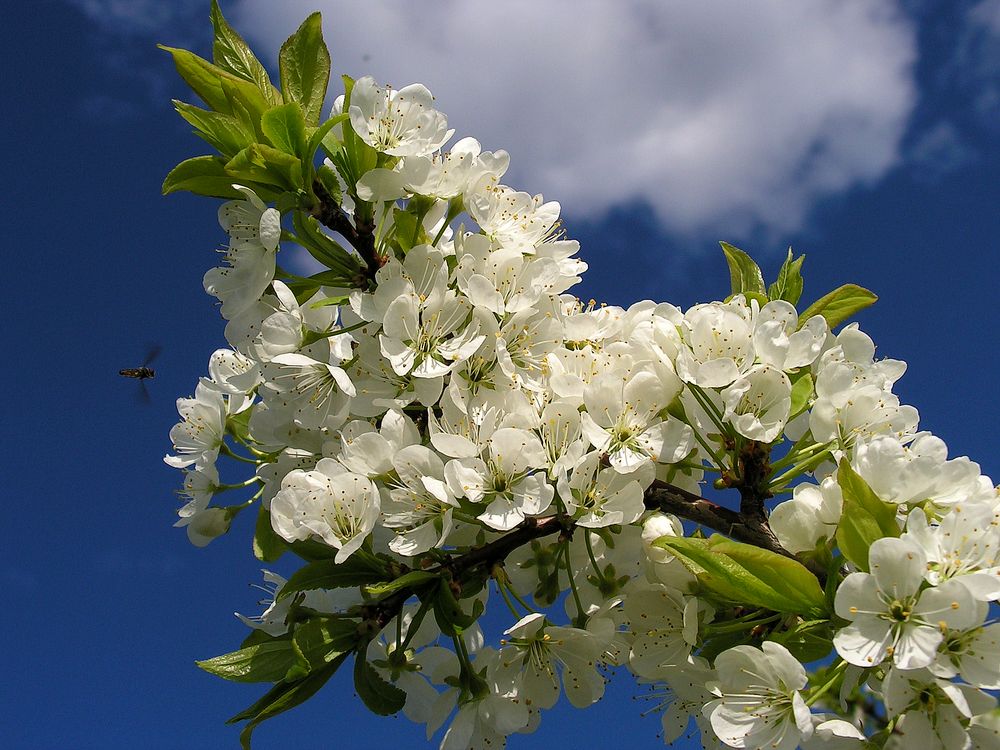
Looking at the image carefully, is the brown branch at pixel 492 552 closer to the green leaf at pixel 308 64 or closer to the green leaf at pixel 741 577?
the green leaf at pixel 741 577

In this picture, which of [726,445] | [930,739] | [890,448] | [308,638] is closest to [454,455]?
[308,638]

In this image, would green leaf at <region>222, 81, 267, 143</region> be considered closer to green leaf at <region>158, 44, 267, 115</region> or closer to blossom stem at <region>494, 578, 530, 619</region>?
green leaf at <region>158, 44, 267, 115</region>

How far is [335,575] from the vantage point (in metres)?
2.37

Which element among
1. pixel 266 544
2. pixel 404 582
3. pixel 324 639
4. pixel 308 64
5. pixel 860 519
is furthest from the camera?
pixel 266 544

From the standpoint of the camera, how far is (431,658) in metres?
2.53

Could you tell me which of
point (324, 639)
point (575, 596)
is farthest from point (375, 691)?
point (575, 596)

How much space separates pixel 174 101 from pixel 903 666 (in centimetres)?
246

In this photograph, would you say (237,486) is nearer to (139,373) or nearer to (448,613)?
(448,613)

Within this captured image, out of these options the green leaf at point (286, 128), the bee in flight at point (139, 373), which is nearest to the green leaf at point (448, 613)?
the green leaf at point (286, 128)

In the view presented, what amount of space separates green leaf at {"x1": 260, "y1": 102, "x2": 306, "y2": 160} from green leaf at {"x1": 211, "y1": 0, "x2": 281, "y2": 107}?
1.07ft

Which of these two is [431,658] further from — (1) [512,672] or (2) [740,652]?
(2) [740,652]

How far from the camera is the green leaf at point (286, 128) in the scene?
2455 mm

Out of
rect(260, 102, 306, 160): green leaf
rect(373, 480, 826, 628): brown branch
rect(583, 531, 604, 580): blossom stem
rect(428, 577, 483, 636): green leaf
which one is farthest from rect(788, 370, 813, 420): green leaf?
rect(260, 102, 306, 160): green leaf

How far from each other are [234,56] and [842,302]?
2.14 m
